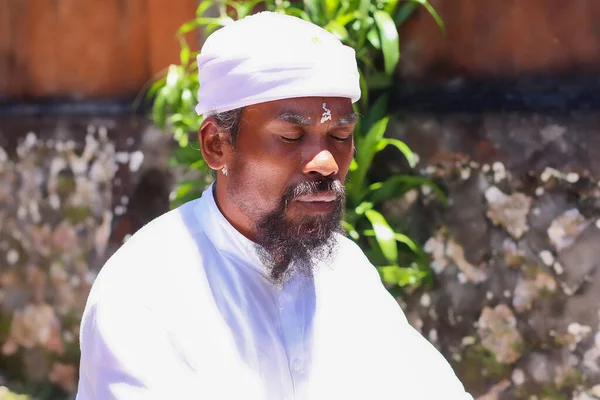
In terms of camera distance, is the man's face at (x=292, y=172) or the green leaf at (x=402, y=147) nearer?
the man's face at (x=292, y=172)

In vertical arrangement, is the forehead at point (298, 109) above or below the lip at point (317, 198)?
above

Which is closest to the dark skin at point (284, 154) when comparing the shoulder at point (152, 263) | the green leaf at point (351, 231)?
the shoulder at point (152, 263)

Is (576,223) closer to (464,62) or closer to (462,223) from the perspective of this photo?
(462,223)

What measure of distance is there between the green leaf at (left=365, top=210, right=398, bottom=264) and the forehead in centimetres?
147

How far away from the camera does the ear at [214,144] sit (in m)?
2.41

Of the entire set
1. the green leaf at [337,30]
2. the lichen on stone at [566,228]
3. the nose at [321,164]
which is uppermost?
the nose at [321,164]

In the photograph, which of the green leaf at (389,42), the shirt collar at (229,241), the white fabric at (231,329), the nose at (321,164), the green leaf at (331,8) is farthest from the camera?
the green leaf at (331,8)

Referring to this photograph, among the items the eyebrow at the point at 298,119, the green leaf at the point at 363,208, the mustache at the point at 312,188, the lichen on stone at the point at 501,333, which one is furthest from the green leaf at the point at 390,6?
the mustache at the point at 312,188

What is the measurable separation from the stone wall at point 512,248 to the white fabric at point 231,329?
1298mm

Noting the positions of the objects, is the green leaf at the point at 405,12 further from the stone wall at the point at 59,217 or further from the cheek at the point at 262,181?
the cheek at the point at 262,181

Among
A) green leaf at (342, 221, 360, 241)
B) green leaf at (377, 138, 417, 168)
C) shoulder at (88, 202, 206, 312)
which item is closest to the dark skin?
shoulder at (88, 202, 206, 312)

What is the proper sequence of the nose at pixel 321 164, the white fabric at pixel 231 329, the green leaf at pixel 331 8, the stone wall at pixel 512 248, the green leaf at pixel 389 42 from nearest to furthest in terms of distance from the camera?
1. the white fabric at pixel 231 329
2. the nose at pixel 321 164
3. the stone wall at pixel 512 248
4. the green leaf at pixel 389 42
5. the green leaf at pixel 331 8

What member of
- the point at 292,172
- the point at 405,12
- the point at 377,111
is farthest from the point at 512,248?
the point at 292,172

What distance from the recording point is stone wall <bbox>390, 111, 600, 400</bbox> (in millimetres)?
3512
